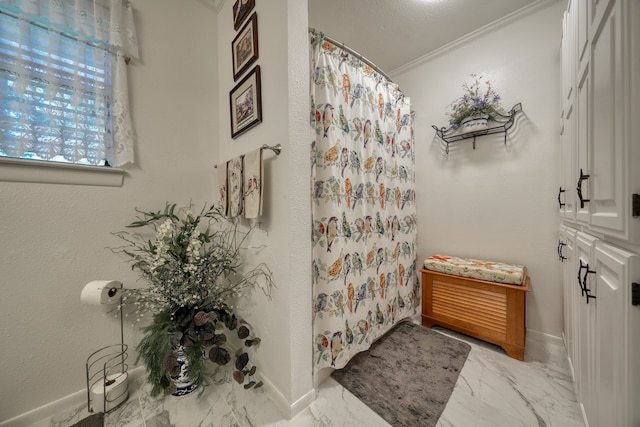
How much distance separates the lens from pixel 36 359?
1.07m

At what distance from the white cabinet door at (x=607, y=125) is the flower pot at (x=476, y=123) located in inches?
41.7

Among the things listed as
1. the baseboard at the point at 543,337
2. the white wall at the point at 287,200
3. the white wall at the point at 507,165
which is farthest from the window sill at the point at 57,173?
the baseboard at the point at 543,337

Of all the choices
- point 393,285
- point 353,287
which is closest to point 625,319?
point 353,287

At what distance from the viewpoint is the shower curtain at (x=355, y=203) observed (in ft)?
4.04

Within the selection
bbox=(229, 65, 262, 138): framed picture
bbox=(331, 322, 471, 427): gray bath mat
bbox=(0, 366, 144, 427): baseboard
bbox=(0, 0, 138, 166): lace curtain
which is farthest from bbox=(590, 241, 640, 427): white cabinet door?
bbox=(0, 366, 144, 427): baseboard

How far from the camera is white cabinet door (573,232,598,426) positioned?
2.57ft

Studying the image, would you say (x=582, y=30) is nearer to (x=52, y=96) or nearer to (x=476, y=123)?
(x=476, y=123)

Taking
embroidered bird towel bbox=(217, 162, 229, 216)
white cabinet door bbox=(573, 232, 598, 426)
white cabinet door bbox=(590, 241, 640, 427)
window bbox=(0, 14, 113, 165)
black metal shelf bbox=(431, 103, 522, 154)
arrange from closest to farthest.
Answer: white cabinet door bbox=(590, 241, 640, 427)
white cabinet door bbox=(573, 232, 598, 426)
window bbox=(0, 14, 113, 165)
embroidered bird towel bbox=(217, 162, 229, 216)
black metal shelf bbox=(431, 103, 522, 154)

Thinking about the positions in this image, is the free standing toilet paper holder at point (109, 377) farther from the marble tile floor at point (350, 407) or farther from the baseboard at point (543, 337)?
the baseboard at point (543, 337)

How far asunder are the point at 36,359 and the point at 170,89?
1.65 meters

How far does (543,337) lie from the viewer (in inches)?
64.6

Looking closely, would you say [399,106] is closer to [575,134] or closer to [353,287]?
[575,134]

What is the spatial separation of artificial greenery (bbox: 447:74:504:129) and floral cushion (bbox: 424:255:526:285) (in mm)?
1183

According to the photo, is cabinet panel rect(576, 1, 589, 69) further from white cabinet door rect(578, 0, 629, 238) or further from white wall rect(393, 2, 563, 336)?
white wall rect(393, 2, 563, 336)
